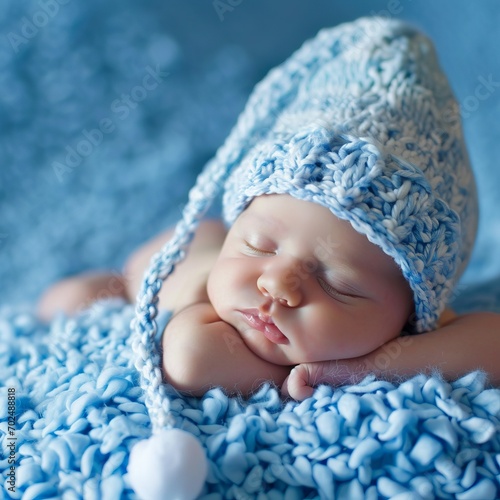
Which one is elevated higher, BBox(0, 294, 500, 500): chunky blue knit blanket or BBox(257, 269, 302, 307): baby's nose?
BBox(257, 269, 302, 307): baby's nose

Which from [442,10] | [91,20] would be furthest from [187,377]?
[442,10]

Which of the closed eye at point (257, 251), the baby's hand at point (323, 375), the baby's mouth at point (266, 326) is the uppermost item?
the closed eye at point (257, 251)

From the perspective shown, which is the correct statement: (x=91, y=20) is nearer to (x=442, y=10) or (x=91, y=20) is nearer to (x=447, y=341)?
(x=442, y=10)

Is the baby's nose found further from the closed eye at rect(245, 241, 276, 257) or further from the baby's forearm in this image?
the baby's forearm

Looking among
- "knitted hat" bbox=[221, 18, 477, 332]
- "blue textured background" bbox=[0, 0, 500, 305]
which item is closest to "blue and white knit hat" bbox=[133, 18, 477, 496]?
"knitted hat" bbox=[221, 18, 477, 332]

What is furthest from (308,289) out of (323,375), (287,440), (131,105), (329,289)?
(131,105)

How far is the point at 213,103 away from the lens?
2.14 metres

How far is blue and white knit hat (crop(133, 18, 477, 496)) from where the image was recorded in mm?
1150

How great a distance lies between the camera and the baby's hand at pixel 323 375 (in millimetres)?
1153

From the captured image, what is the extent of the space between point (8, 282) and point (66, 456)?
100 centimetres

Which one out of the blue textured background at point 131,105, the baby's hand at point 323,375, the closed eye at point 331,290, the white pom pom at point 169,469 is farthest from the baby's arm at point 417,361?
the blue textured background at point 131,105

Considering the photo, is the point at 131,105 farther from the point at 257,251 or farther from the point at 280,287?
the point at 280,287

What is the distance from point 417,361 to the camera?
1.18 m

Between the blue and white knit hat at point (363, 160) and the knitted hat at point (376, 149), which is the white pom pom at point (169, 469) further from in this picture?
the knitted hat at point (376, 149)
